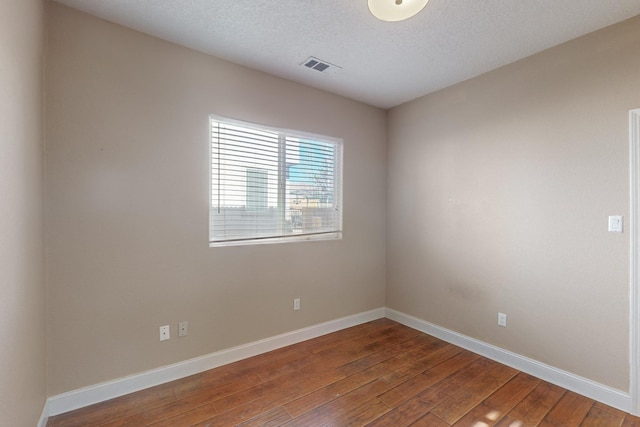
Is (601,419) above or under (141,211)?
under

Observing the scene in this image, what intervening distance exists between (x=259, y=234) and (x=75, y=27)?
198 cm

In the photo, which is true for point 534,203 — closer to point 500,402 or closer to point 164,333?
point 500,402

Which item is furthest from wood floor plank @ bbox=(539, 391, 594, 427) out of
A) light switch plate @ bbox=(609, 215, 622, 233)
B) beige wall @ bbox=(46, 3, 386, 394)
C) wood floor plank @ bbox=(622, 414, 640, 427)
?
beige wall @ bbox=(46, 3, 386, 394)

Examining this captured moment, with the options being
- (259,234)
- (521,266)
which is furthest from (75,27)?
(521,266)

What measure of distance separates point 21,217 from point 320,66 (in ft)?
7.67

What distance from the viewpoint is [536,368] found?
2350 mm

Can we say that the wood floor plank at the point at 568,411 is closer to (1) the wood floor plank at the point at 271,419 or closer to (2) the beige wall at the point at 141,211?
(1) the wood floor plank at the point at 271,419

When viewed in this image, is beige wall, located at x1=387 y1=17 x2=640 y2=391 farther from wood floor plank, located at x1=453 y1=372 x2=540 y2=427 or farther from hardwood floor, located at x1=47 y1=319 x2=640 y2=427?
hardwood floor, located at x1=47 y1=319 x2=640 y2=427

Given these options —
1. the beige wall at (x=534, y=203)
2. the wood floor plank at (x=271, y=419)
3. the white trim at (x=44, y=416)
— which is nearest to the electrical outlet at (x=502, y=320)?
the beige wall at (x=534, y=203)

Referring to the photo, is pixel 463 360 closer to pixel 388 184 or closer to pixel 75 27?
pixel 388 184

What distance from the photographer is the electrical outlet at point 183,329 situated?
230cm

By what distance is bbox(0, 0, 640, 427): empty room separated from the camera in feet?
5.96

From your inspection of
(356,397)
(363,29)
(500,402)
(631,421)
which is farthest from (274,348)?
(363,29)

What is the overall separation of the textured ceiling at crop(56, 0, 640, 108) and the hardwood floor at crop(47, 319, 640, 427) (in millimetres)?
2665
